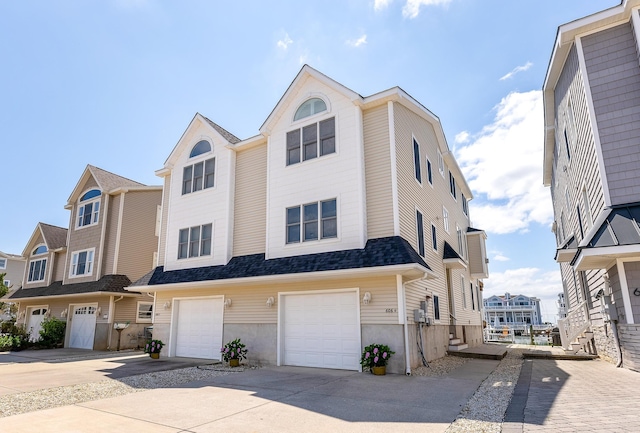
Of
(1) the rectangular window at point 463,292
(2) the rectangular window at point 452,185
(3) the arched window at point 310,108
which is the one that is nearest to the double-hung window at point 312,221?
(3) the arched window at point 310,108

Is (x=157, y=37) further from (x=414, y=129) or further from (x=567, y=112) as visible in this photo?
(x=567, y=112)

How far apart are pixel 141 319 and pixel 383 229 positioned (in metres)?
17.5

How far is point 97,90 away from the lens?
14727 mm

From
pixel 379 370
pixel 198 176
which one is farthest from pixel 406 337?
pixel 198 176

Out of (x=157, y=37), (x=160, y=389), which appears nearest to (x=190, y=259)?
(x=160, y=389)

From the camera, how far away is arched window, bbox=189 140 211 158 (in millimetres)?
16609

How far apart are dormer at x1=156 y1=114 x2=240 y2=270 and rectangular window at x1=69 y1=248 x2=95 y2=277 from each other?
9.34m

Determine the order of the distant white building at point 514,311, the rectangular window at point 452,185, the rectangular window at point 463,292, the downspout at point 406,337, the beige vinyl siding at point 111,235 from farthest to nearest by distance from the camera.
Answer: the distant white building at point 514,311
the beige vinyl siding at point 111,235
the rectangular window at point 452,185
the rectangular window at point 463,292
the downspout at point 406,337

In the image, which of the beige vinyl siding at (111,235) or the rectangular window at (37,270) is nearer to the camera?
the beige vinyl siding at (111,235)

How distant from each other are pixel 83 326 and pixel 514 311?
92.3 meters

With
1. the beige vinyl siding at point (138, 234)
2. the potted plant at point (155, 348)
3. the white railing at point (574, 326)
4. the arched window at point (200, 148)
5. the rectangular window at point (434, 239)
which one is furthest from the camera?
the beige vinyl siding at point (138, 234)

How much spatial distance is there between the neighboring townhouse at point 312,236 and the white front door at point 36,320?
611 inches

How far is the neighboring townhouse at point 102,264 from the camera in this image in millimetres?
21156

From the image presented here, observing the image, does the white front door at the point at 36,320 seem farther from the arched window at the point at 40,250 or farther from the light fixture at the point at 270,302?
the light fixture at the point at 270,302
